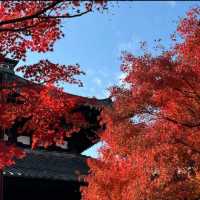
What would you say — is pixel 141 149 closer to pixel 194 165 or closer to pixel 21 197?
pixel 194 165

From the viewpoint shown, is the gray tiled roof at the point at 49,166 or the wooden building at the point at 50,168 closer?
the gray tiled roof at the point at 49,166

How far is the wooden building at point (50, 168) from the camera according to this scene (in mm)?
22766

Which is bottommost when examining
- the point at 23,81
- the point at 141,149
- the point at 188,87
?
the point at 141,149

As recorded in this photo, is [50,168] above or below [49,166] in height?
below

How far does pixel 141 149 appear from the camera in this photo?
1969cm

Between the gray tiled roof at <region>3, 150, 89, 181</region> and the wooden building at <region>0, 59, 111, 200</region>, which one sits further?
the wooden building at <region>0, 59, 111, 200</region>

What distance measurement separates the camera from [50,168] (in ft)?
78.0

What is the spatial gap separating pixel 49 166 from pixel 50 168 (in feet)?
0.65

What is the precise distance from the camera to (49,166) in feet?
78.5

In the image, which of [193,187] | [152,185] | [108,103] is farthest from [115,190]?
[108,103]

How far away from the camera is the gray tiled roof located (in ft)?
73.9

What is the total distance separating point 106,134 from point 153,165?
2582 mm

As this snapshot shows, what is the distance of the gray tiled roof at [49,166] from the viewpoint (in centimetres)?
2253

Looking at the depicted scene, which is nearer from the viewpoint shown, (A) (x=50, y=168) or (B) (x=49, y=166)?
(A) (x=50, y=168)
